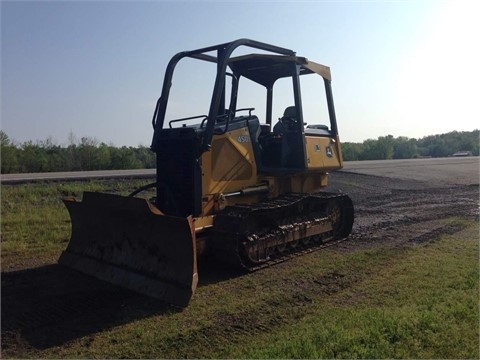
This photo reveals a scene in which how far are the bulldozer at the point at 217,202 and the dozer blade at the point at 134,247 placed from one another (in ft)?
0.05

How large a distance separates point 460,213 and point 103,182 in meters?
11.4

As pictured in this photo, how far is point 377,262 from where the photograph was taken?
736 cm

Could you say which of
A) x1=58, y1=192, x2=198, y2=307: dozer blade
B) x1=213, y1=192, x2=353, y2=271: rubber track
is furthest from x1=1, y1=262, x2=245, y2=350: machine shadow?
x1=213, y1=192, x2=353, y2=271: rubber track

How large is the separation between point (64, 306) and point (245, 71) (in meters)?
5.47

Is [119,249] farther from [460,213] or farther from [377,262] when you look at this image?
[460,213]

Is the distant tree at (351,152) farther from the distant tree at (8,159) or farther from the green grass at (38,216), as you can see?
the green grass at (38,216)

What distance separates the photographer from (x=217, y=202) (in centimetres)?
735

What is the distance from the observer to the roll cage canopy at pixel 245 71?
689 centimetres

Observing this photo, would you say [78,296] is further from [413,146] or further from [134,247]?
[413,146]

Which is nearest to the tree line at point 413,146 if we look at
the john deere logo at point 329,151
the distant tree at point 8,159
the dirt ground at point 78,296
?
the distant tree at point 8,159

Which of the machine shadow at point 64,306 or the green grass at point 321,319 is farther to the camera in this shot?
the machine shadow at point 64,306

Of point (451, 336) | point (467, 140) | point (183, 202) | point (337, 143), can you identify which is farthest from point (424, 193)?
point (467, 140)

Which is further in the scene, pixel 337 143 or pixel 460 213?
pixel 460 213

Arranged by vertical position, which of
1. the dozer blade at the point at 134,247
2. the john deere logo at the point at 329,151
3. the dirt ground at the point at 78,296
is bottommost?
the dirt ground at the point at 78,296
